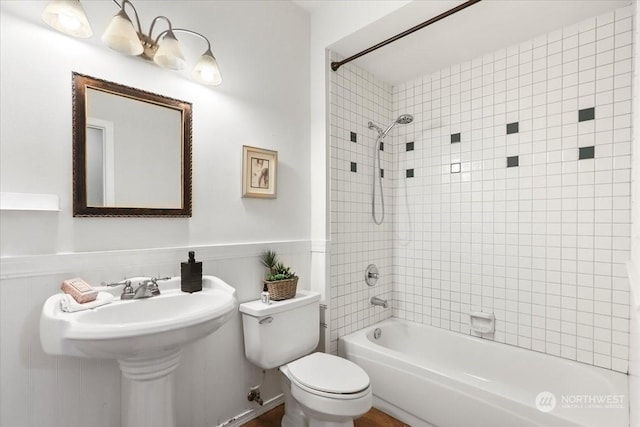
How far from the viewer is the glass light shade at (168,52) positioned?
1.41 metres

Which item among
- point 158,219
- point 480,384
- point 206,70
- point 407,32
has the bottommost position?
point 480,384

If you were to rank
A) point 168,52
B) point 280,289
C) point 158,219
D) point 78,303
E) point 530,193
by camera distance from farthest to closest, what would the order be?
point 530,193 → point 280,289 → point 158,219 → point 168,52 → point 78,303

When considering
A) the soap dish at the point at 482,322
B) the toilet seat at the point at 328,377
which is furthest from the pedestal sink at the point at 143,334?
the soap dish at the point at 482,322

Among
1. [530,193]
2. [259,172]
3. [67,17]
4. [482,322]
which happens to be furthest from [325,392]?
[67,17]

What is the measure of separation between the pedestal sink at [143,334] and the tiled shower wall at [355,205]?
0.98 m

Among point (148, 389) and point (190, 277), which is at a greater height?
point (190, 277)

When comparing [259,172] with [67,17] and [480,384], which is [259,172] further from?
[480,384]

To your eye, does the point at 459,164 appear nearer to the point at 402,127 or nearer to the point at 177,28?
the point at 402,127

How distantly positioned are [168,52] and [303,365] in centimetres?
165

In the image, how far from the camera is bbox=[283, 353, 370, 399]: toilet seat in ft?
4.76

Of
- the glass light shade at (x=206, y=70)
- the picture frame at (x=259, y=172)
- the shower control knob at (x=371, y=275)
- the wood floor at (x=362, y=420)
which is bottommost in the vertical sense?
the wood floor at (x=362, y=420)

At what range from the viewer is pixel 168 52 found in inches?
55.5

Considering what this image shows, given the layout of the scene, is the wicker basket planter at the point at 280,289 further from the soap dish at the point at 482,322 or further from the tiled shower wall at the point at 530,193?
the soap dish at the point at 482,322

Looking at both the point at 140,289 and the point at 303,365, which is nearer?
the point at 140,289
